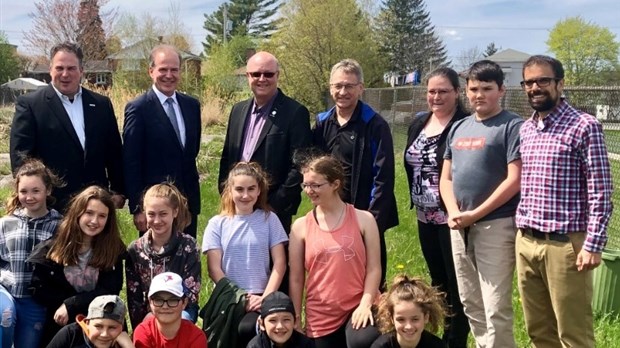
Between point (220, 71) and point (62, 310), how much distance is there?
27558mm

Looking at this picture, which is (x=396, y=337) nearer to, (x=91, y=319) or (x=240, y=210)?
(x=240, y=210)

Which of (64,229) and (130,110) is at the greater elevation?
(130,110)

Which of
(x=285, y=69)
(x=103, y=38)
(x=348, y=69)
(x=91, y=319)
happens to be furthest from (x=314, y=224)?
(x=103, y=38)

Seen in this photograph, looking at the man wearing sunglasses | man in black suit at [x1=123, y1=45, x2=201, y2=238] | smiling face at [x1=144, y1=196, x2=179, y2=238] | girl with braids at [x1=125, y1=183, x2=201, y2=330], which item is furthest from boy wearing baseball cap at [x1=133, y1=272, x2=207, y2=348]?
the man wearing sunglasses

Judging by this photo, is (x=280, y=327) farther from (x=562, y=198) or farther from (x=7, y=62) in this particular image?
(x=7, y=62)

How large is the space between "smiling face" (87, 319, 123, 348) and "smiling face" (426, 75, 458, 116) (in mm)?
2583

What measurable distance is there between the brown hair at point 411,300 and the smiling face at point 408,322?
33 mm

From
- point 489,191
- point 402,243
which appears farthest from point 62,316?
point 402,243

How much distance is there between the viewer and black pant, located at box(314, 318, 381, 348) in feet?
12.7

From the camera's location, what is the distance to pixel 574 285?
3729 mm

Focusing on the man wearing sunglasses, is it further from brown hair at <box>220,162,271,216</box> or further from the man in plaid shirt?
the man in plaid shirt

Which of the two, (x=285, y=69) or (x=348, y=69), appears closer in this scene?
(x=348, y=69)

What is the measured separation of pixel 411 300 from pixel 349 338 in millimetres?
467

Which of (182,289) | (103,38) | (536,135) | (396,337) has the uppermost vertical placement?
(103,38)
